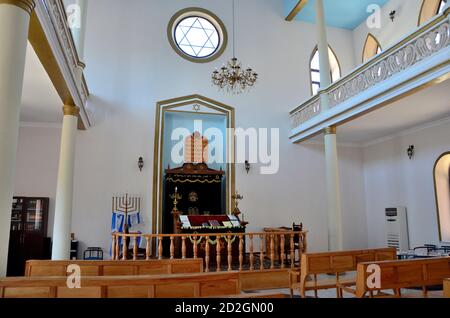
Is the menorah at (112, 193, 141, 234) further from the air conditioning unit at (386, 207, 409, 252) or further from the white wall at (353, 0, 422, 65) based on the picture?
the white wall at (353, 0, 422, 65)

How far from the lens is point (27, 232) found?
28.8ft

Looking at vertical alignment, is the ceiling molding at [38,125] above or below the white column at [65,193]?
above

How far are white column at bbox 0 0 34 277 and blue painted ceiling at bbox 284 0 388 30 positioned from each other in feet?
31.7

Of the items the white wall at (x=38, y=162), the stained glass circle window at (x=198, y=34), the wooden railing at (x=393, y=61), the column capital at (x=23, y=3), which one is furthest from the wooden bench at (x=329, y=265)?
the stained glass circle window at (x=198, y=34)

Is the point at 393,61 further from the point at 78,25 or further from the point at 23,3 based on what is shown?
the point at 78,25

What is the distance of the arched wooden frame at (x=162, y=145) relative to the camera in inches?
390

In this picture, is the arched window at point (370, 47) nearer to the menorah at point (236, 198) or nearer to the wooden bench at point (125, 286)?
the menorah at point (236, 198)

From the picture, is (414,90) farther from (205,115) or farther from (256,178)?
(205,115)

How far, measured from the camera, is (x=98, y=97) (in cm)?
999

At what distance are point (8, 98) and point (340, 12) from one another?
11460 mm

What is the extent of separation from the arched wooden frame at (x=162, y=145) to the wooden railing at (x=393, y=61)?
9.04 feet

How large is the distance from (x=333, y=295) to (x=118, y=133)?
7.07 m

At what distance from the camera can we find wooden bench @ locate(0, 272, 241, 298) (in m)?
2.92
